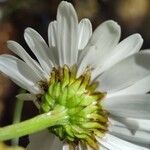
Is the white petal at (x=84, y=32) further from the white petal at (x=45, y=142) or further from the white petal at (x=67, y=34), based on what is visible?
the white petal at (x=45, y=142)

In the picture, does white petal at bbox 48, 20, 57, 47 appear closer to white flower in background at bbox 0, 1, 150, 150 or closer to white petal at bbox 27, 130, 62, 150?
white flower in background at bbox 0, 1, 150, 150

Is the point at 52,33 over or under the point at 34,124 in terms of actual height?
over

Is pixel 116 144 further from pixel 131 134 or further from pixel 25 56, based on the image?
pixel 25 56

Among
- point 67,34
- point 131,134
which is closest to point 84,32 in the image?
point 67,34

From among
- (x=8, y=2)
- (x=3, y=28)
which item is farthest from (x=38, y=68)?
(x=3, y=28)

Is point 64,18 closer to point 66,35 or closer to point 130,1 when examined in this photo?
point 66,35

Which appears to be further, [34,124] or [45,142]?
[45,142]

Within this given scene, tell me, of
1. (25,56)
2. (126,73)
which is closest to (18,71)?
(25,56)

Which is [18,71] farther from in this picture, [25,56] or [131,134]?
[131,134]
